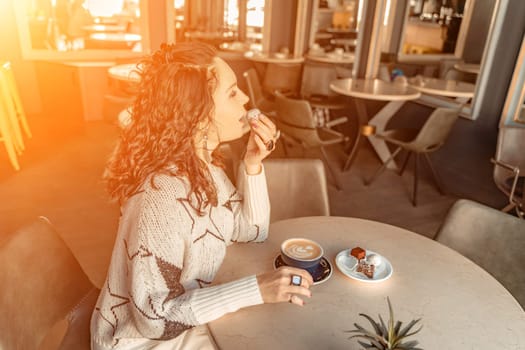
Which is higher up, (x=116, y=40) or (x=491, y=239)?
(x=116, y=40)

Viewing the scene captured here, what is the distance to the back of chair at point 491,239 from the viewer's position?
58.8 inches

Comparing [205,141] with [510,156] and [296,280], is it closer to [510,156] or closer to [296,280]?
[296,280]

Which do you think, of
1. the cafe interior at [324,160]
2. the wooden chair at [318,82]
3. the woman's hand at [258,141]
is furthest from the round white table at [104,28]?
the woman's hand at [258,141]

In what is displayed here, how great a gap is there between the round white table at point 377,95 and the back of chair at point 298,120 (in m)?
0.60

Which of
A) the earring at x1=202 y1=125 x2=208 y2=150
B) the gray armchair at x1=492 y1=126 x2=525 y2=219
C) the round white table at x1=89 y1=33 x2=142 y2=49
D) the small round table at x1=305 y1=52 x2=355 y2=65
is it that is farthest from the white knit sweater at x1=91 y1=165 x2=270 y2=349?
the round white table at x1=89 y1=33 x2=142 y2=49

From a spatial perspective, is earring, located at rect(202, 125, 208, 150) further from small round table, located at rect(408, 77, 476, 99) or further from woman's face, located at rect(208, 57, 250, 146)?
small round table, located at rect(408, 77, 476, 99)

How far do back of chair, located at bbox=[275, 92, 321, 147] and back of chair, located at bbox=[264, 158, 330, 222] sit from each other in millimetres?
1715

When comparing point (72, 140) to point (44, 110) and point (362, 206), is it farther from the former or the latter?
point (362, 206)

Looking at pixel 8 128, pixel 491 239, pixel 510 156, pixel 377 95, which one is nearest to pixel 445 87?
pixel 377 95

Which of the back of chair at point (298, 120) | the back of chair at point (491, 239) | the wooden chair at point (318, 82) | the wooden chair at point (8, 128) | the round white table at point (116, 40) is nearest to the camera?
the back of chair at point (491, 239)

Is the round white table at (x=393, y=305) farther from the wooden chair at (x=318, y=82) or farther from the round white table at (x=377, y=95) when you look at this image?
the wooden chair at (x=318, y=82)

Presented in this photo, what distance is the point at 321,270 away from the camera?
1.24 metres

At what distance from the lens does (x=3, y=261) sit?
113 centimetres

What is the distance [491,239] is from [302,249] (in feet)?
2.54
